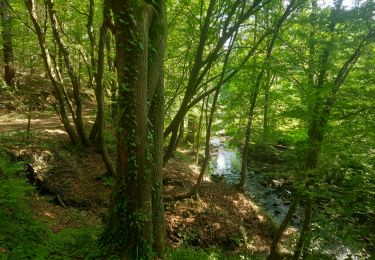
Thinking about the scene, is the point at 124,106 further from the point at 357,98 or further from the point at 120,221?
the point at 357,98

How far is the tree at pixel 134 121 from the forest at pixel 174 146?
2cm

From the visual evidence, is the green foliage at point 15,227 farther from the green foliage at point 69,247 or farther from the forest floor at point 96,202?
the forest floor at point 96,202

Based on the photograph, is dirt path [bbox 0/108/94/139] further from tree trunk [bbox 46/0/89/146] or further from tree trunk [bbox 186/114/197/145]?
tree trunk [bbox 186/114/197/145]

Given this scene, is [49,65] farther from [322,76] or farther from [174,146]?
[322,76]

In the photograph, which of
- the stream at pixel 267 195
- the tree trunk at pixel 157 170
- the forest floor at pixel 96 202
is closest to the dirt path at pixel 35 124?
the forest floor at pixel 96 202

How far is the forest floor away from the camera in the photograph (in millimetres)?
7207

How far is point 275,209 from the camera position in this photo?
12.4 metres

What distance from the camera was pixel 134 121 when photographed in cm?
400

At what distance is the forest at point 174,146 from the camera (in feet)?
13.1

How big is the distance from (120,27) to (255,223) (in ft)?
28.9

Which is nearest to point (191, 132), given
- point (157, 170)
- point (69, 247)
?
point (157, 170)

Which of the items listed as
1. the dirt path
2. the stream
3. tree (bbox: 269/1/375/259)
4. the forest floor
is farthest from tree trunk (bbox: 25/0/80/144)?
the stream

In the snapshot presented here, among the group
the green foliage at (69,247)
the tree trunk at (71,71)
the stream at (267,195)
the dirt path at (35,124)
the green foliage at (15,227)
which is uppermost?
the tree trunk at (71,71)

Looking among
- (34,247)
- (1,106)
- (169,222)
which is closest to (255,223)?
(169,222)
